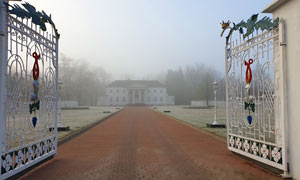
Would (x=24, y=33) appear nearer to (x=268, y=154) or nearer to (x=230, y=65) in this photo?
(x=230, y=65)

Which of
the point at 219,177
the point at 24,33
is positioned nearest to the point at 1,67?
the point at 24,33

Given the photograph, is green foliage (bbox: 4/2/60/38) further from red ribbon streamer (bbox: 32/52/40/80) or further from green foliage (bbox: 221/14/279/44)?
green foliage (bbox: 221/14/279/44)

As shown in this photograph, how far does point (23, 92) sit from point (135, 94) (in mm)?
77605

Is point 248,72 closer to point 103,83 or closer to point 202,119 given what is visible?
point 202,119

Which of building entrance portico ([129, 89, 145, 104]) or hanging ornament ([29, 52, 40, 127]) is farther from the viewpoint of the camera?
building entrance portico ([129, 89, 145, 104])

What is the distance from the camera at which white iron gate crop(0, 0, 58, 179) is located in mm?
4230

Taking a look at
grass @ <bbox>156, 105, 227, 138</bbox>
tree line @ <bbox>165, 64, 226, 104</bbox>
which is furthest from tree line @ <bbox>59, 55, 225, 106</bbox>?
grass @ <bbox>156, 105, 227, 138</bbox>

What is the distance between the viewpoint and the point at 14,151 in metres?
4.60

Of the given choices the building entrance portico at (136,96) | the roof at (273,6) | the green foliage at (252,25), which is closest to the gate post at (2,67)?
the green foliage at (252,25)

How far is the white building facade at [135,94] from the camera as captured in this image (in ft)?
269

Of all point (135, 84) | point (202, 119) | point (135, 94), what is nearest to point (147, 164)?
point (202, 119)

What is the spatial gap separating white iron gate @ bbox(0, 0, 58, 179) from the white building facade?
244ft

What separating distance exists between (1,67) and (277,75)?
6.00 m

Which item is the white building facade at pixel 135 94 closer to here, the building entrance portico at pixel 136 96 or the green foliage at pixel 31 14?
the building entrance portico at pixel 136 96
